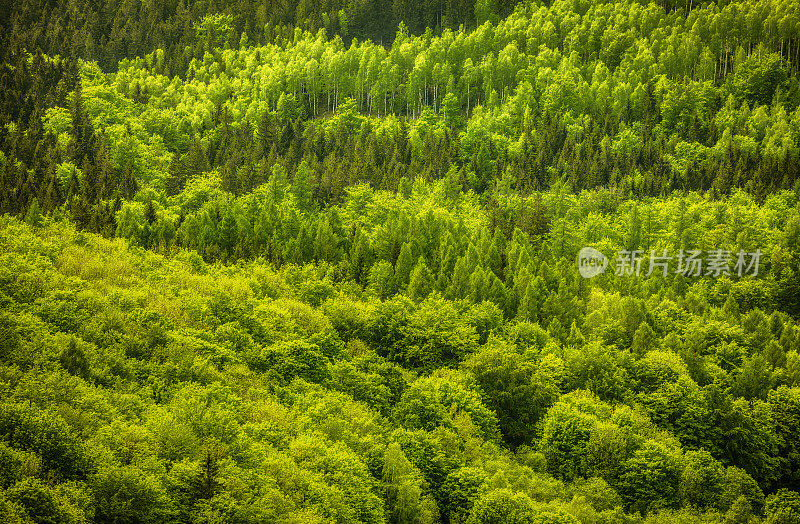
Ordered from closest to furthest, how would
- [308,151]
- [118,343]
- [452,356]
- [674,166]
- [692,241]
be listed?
1. [118,343]
2. [452,356]
3. [692,241]
4. [674,166]
5. [308,151]

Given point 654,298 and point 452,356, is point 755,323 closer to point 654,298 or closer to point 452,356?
point 654,298

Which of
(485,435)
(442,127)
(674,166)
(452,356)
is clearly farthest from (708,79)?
(485,435)

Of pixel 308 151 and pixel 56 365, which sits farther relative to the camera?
pixel 308 151

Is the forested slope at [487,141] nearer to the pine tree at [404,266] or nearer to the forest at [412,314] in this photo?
the forest at [412,314]
